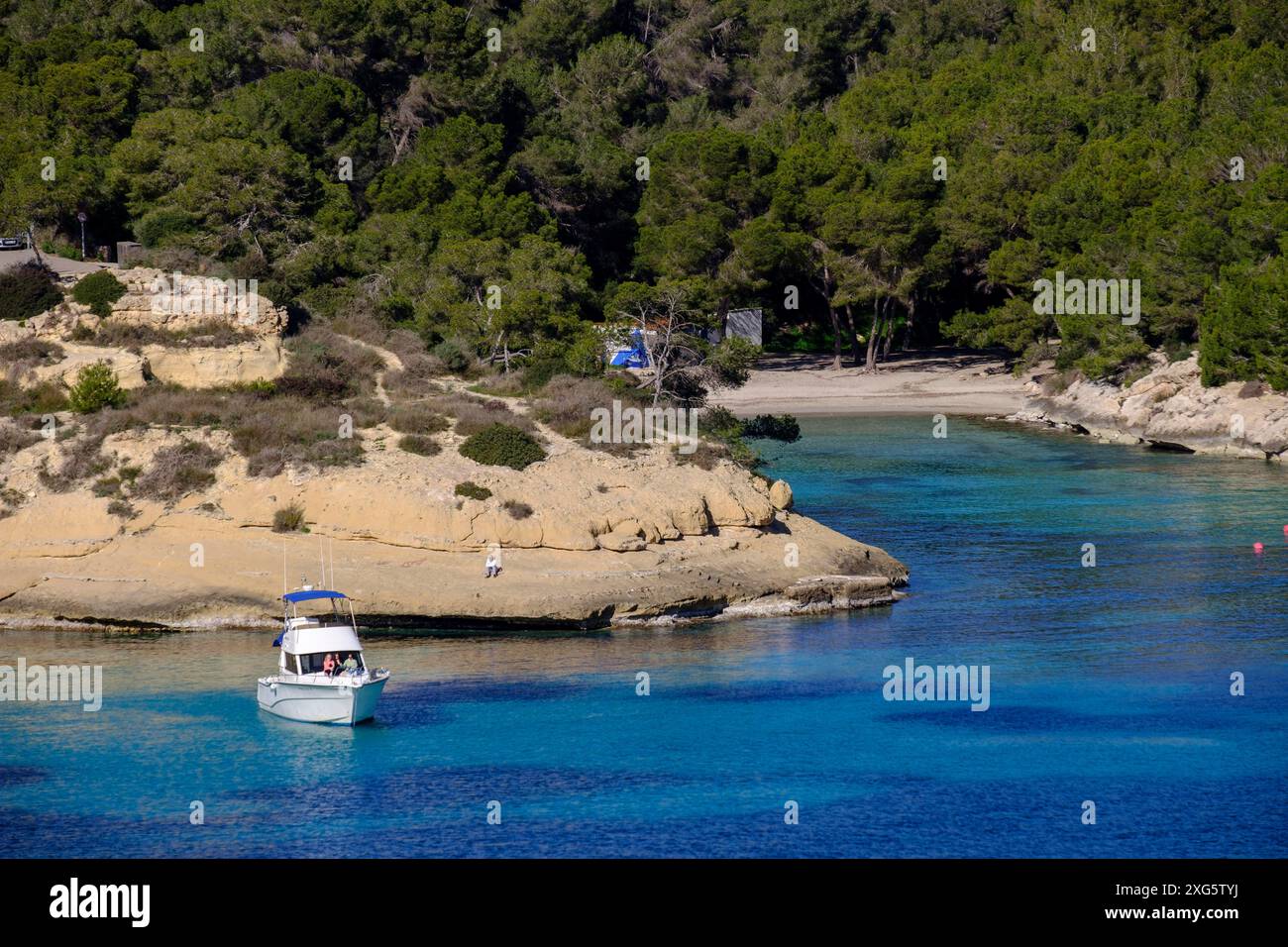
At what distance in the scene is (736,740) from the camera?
136 ft

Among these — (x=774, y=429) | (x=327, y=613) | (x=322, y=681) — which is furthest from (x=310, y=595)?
(x=774, y=429)

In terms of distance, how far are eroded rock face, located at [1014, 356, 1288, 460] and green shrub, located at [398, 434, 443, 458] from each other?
158 feet

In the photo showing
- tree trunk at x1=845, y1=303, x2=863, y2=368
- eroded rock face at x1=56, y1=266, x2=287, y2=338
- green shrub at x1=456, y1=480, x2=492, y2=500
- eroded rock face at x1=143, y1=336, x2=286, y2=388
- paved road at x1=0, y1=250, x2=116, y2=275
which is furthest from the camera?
tree trunk at x1=845, y1=303, x2=863, y2=368

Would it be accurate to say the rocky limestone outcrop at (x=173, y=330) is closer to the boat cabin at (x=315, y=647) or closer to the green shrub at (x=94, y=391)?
the green shrub at (x=94, y=391)

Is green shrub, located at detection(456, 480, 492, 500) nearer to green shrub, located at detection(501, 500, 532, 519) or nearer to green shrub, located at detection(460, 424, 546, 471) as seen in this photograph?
green shrub, located at detection(501, 500, 532, 519)

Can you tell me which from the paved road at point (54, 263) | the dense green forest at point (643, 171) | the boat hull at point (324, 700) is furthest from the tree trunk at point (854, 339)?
the boat hull at point (324, 700)

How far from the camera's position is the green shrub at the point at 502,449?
5697 centimetres

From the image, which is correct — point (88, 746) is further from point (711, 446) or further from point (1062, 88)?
point (1062, 88)

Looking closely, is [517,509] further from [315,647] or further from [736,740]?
[736,740]

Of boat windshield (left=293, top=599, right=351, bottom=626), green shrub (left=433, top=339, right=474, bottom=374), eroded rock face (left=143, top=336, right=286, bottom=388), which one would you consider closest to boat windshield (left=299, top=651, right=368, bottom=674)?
boat windshield (left=293, top=599, right=351, bottom=626)

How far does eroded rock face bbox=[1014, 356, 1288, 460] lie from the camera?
285 feet

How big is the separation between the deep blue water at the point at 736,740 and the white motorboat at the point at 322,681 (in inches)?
21.2
